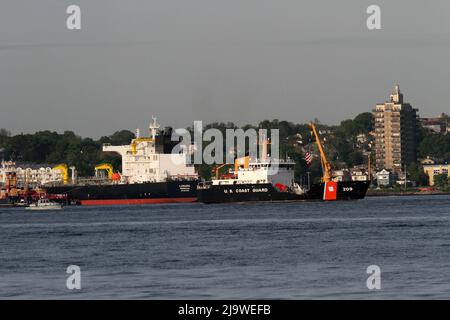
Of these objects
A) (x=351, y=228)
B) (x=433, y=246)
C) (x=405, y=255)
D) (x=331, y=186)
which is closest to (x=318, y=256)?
(x=405, y=255)

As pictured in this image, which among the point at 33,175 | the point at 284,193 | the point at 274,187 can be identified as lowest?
the point at 284,193

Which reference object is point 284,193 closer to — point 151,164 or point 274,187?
point 274,187

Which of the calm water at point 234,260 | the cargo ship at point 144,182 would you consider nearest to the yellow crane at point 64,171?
the cargo ship at point 144,182

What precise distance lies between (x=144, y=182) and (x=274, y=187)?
33731 mm

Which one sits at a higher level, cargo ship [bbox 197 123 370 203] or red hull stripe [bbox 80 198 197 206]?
cargo ship [bbox 197 123 370 203]

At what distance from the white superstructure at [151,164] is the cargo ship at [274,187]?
28.6 m

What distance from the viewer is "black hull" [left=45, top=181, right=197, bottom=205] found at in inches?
5669

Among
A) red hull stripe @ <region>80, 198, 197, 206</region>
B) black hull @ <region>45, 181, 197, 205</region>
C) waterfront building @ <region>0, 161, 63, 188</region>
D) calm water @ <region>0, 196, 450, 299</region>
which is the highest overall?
waterfront building @ <region>0, 161, 63, 188</region>

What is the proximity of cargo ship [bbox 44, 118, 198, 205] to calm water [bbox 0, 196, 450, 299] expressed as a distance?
74.8 metres

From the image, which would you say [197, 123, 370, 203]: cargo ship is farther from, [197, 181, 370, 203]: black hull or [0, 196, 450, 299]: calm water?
[0, 196, 450, 299]: calm water

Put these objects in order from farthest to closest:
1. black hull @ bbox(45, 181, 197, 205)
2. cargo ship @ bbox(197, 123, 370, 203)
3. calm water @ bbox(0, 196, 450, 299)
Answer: black hull @ bbox(45, 181, 197, 205)
cargo ship @ bbox(197, 123, 370, 203)
calm water @ bbox(0, 196, 450, 299)

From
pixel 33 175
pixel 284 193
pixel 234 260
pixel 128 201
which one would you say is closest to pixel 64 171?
pixel 33 175

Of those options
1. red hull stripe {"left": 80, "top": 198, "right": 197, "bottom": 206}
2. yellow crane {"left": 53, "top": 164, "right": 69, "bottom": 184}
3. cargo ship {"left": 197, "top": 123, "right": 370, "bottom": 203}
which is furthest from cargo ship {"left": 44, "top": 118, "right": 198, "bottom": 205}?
cargo ship {"left": 197, "top": 123, "right": 370, "bottom": 203}

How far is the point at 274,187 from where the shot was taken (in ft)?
386
